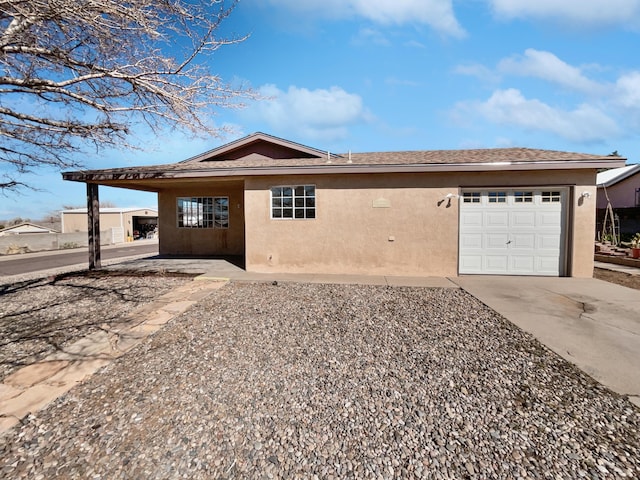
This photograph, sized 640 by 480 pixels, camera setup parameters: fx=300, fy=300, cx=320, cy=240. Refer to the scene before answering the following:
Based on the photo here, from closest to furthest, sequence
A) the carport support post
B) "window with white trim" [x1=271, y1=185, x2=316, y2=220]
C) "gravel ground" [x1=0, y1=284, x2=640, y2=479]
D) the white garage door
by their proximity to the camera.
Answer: "gravel ground" [x1=0, y1=284, x2=640, y2=479] < the white garage door < "window with white trim" [x1=271, y1=185, x2=316, y2=220] < the carport support post

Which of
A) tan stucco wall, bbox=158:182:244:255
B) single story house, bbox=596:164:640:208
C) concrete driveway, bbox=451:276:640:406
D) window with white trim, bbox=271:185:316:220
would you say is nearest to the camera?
concrete driveway, bbox=451:276:640:406

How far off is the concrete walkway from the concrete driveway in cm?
553

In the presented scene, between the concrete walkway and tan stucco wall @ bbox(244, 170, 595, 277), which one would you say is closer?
the concrete walkway

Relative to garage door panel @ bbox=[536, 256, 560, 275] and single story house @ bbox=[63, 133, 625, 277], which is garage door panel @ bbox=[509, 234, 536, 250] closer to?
single story house @ bbox=[63, 133, 625, 277]

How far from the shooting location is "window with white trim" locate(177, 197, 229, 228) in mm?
12812

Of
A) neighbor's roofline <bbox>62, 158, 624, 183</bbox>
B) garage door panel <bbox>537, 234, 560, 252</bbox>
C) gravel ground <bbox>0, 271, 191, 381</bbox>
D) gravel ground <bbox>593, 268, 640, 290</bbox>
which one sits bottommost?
gravel ground <bbox>0, 271, 191, 381</bbox>

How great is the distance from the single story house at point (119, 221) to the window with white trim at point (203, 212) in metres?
17.4

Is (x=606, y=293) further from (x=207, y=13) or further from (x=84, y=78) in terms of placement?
(x=84, y=78)

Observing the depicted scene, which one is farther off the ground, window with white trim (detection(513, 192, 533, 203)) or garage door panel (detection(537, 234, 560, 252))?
window with white trim (detection(513, 192, 533, 203))

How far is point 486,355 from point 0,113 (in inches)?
349

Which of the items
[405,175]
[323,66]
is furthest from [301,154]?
[405,175]

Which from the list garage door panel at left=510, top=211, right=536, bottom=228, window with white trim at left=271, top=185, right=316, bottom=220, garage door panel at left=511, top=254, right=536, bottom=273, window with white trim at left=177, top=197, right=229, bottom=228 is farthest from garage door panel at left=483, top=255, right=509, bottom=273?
window with white trim at left=177, top=197, right=229, bottom=228

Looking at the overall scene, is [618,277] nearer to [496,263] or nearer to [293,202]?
[496,263]

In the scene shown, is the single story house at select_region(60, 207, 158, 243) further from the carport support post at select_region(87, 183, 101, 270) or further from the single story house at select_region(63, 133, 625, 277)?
the single story house at select_region(63, 133, 625, 277)
